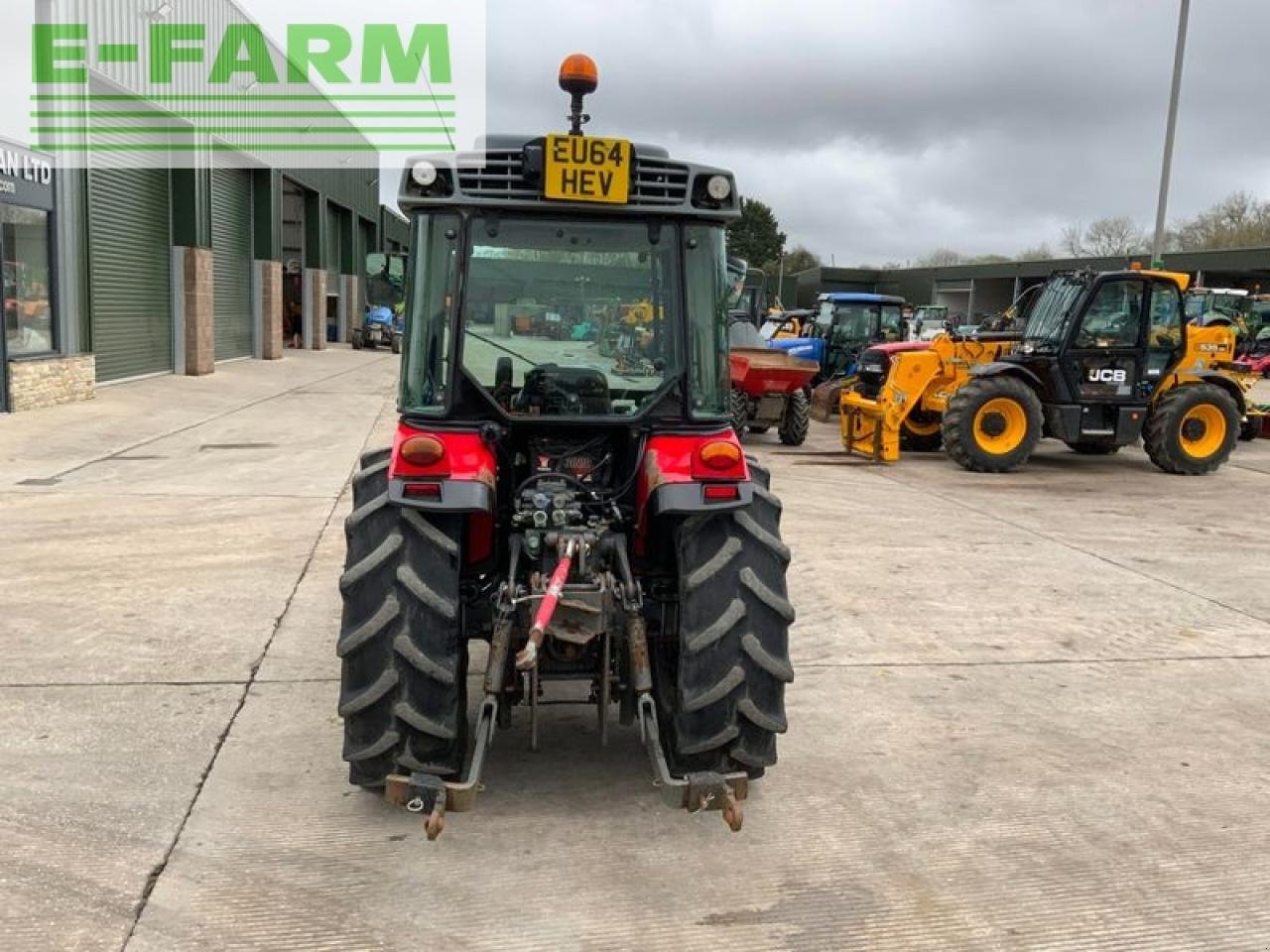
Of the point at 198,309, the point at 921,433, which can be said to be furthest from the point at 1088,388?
the point at 198,309

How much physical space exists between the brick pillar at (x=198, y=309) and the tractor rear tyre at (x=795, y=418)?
529 inches

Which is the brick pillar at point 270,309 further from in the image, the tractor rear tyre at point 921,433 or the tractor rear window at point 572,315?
the tractor rear window at point 572,315

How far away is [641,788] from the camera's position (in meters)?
4.08

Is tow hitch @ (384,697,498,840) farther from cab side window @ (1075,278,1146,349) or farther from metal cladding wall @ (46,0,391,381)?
metal cladding wall @ (46,0,391,381)

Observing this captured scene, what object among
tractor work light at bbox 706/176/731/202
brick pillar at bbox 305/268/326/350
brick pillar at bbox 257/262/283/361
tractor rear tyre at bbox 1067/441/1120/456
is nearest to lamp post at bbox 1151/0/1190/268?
tractor rear tyre at bbox 1067/441/1120/456

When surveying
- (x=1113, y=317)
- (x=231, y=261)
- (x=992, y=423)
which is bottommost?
(x=992, y=423)

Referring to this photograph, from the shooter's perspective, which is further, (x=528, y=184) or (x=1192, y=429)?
(x=1192, y=429)

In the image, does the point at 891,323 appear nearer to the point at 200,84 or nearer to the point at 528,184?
the point at 200,84

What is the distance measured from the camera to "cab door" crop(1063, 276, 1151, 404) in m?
12.7

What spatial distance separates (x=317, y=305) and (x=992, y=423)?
26910mm

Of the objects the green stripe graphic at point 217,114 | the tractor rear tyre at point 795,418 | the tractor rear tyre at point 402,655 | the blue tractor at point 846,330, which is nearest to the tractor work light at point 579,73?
the tractor rear tyre at point 402,655

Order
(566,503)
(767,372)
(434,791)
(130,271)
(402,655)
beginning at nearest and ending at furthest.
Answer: (434,791), (402,655), (566,503), (767,372), (130,271)

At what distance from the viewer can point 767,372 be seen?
47.8 feet

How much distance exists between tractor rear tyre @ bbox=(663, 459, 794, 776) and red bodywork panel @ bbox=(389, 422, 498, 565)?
76 centimetres
